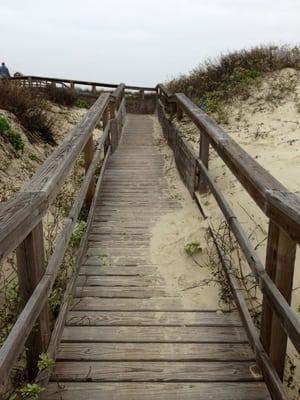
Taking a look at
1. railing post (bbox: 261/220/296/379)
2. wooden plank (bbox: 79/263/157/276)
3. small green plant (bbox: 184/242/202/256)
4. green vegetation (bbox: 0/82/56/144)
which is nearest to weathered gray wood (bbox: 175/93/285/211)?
railing post (bbox: 261/220/296/379)

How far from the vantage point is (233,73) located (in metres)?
11.1

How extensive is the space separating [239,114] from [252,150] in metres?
2.37

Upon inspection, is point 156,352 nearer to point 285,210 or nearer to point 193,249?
point 285,210

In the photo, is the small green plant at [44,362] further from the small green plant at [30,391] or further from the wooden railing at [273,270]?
the wooden railing at [273,270]

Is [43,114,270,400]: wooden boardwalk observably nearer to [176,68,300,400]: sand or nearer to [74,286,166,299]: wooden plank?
[74,286,166,299]: wooden plank

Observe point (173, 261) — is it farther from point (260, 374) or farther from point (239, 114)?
point (239, 114)

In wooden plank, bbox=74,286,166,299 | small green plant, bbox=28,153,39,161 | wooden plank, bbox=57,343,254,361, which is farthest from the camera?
small green plant, bbox=28,153,39,161

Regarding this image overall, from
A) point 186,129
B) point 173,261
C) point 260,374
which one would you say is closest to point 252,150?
point 186,129

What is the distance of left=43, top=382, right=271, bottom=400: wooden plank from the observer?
2.47 metres

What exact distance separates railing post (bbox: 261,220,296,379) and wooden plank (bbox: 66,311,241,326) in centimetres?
65

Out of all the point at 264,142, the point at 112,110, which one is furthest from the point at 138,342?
the point at 112,110

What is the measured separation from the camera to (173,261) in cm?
416

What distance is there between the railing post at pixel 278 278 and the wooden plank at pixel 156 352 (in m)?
0.34

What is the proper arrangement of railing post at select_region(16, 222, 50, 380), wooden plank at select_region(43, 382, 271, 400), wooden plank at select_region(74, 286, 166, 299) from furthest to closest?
wooden plank at select_region(74, 286, 166, 299)
wooden plank at select_region(43, 382, 271, 400)
railing post at select_region(16, 222, 50, 380)
